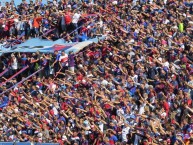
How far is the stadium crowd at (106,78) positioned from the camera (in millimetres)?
29234

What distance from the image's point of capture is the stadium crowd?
95.9 feet

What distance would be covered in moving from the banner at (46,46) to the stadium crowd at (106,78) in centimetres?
31

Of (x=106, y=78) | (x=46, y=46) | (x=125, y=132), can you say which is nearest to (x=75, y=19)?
(x=46, y=46)

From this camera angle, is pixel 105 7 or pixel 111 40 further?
pixel 105 7

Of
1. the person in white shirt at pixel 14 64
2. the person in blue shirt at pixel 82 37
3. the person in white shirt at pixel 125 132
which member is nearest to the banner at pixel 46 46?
the person in white shirt at pixel 14 64

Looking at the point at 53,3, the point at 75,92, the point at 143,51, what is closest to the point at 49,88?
the point at 75,92

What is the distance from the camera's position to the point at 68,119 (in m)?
30.9

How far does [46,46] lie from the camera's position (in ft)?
127

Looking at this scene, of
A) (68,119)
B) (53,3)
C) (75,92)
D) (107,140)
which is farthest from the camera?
(53,3)

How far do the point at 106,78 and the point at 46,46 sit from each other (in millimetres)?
6140

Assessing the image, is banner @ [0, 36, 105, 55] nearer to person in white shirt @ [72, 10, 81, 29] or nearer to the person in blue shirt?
the person in blue shirt

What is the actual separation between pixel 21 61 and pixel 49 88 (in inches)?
156

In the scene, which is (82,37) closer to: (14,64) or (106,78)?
(14,64)

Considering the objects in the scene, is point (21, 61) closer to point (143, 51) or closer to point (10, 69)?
point (10, 69)
